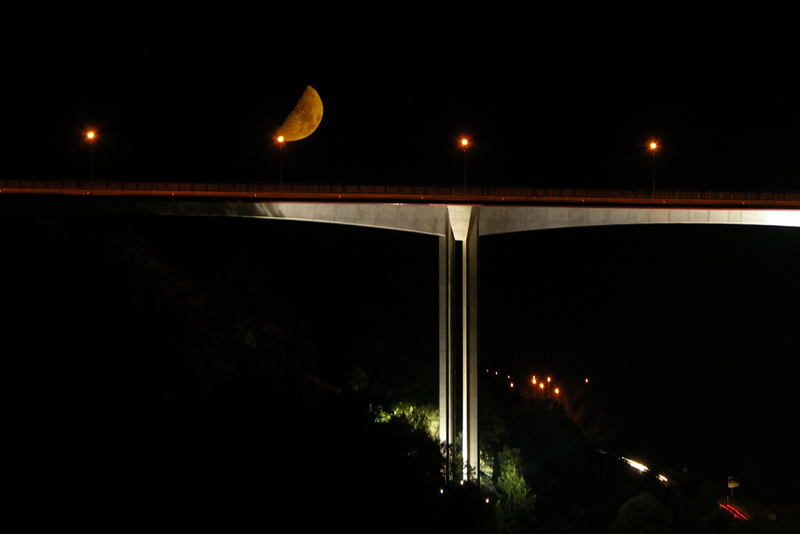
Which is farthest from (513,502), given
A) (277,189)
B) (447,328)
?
(277,189)

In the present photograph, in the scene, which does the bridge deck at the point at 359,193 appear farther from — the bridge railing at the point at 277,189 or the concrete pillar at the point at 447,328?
the concrete pillar at the point at 447,328

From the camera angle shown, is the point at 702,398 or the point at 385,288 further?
the point at 385,288

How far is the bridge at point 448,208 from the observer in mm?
24859

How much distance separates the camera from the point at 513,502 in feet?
91.5

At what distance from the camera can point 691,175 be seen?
42.9m

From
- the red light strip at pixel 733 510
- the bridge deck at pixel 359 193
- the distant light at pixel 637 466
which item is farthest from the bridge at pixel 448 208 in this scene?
the red light strip at pixel 733 510

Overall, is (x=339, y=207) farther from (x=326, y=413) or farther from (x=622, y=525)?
(x=622, y=525)

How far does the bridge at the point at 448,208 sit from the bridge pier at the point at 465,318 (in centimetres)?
4

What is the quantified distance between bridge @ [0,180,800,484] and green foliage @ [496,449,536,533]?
8.03 feet

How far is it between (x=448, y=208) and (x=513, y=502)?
1160 cm

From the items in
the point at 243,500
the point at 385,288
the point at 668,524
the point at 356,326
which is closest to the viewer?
the point at 243,500

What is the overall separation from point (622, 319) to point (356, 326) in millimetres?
25060

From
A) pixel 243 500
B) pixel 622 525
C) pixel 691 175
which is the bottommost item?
pixel 622 525

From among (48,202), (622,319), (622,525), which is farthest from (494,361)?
→ (48,202)
